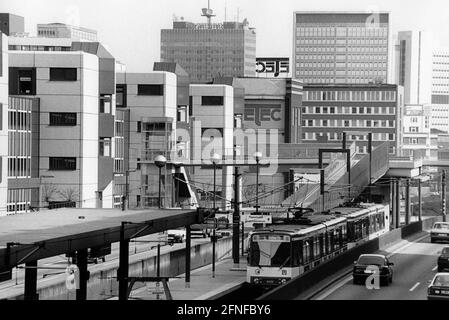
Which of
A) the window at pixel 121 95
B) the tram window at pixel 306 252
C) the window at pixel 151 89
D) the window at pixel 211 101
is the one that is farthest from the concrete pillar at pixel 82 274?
the window at pixel 211 101

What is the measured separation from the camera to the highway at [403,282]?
143 feet

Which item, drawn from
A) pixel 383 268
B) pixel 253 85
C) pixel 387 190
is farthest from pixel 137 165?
pixel 253 85

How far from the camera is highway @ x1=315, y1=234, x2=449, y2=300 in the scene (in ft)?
143

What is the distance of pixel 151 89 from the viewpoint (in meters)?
95.1

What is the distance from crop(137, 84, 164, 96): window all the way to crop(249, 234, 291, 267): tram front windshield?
48.7 meters

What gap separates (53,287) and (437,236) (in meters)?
46.0

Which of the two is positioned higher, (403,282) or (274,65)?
(274,65)

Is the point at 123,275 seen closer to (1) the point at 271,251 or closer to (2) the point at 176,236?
(1) the point at 271,251

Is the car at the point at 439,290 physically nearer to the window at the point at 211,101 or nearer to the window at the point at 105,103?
the window at the point at 105,103

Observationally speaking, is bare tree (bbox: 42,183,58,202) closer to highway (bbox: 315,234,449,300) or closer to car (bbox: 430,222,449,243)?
highway (bbox: 315,234,449,300)

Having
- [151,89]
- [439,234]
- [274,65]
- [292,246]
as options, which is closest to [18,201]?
[151,89]

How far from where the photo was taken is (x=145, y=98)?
9456 cm

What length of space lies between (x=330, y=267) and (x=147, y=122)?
41.1 metres

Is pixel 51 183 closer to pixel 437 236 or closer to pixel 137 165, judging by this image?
pixel 137 165
